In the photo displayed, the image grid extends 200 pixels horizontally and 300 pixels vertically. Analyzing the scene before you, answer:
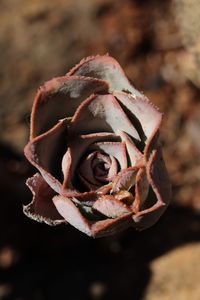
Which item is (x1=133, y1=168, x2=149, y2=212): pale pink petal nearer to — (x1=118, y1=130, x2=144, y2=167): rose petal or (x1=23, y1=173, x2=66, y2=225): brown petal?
(x1=118, y1=130, x2=144, y2=167): rose petal

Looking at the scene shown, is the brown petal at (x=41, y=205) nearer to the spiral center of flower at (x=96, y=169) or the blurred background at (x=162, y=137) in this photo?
the spiral center of flower at (x=96, y=169)

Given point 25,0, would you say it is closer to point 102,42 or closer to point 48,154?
point 102,42

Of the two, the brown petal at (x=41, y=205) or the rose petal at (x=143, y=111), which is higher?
the rose petal at (x=143, y=111)

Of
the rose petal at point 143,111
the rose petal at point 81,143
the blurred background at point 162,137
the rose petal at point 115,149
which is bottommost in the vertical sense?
the blurred background at point 162,137

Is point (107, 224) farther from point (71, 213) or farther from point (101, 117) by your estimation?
point (101, 117)

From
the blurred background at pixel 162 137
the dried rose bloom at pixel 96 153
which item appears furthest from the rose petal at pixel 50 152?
the blurred background at pixel 162 137

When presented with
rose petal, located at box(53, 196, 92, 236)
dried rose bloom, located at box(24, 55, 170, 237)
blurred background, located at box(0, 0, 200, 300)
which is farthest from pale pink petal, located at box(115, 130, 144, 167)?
blurred background, located at box(0, 0, 200, 300)

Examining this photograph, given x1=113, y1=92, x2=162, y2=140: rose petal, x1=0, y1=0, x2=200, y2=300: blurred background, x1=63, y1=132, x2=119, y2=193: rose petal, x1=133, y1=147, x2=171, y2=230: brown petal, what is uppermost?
x1=113, y1=92, x2=162, y2=140: rose petal
